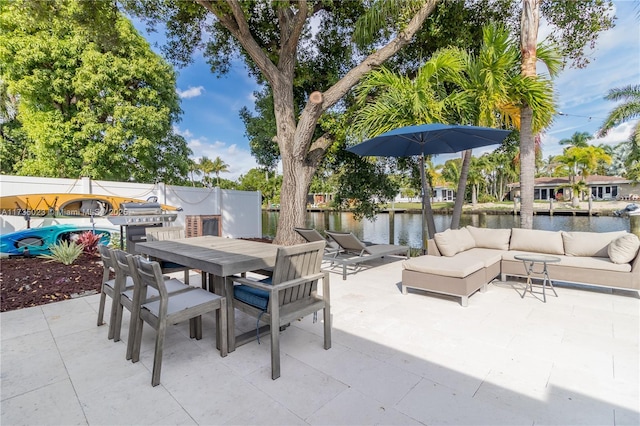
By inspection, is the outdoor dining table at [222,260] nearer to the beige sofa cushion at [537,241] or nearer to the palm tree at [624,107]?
the beige sofa cushion at [537,241]

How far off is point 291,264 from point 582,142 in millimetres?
38181

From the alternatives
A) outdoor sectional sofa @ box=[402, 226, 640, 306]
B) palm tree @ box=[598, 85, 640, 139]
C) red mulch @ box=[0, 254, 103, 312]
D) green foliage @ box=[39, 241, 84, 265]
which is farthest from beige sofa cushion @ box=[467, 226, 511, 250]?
palm tree @ box=[598, 85, 640, 139]

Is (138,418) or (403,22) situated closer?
(138,418)

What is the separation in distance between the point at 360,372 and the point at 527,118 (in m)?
5.73

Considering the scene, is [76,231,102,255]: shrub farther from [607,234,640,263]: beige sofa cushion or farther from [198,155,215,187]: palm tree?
[198,155,215,187]: palm tree

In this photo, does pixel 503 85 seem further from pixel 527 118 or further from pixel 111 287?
pixel 111 287

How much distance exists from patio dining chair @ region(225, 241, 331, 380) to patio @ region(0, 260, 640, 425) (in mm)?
305

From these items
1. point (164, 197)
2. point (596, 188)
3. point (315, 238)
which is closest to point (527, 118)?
point (315, 238)

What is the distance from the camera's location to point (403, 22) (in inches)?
234

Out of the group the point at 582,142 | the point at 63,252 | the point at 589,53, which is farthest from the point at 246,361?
the point at 582,142

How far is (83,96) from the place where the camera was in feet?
37.4

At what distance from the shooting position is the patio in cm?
175

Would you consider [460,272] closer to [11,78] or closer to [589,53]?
[589,53]

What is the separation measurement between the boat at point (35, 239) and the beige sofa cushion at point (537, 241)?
27.4 feet
